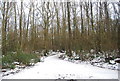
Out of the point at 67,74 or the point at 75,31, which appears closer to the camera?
the point at 67,74

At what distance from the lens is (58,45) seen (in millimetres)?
34469

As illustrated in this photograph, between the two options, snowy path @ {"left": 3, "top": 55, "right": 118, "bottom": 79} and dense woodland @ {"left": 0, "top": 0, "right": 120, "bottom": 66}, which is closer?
snowy path @ {"left": 3, "top": 55, "right": 118, "bottom": 79}

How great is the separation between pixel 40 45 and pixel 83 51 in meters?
13.3

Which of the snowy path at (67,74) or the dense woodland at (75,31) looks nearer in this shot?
the snowy path at (67,74)

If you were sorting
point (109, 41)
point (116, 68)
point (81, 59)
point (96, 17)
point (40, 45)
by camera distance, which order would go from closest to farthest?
point (116, 68), point (109, 41), point (81, 59), point (96, 17), point (40, 45)

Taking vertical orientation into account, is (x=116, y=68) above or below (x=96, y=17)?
below

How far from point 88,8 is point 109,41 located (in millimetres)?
11210

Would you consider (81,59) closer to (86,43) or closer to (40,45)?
(86,43)

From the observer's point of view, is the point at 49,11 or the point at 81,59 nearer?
the point at 81,59

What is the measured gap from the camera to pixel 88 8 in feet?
77.2

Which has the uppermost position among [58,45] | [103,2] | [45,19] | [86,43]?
[103,2]

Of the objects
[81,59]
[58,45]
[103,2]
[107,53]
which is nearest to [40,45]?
[58,45]

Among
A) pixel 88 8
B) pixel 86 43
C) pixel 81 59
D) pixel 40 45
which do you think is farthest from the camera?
pixel 40 45

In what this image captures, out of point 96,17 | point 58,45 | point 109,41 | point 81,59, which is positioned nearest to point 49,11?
point 96,17
